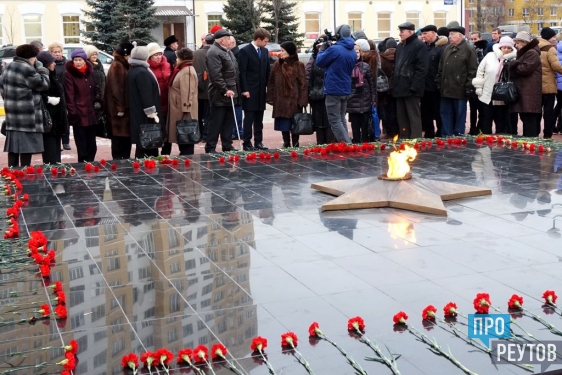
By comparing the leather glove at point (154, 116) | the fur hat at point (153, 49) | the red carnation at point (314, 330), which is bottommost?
the red carnation at point (314, 330)

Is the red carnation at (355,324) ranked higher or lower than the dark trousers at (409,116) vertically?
lower

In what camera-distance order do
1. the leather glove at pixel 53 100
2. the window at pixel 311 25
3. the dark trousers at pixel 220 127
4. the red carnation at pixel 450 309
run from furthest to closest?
the window at pixel 311 25
the dark trousers at pixel 220 127
the leather glove at pixel 53 100
the red carnation at pixel 450 309

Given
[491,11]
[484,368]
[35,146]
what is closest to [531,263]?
[484,368]

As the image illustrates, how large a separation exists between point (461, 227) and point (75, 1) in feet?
103

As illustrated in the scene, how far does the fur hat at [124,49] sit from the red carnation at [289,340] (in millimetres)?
7473

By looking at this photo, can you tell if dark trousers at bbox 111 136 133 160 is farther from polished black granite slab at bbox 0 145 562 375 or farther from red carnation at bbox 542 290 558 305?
red carnation at bbox 542 290 558 305

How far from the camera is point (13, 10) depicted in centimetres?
3494

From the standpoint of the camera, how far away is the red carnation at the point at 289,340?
461 centimetres

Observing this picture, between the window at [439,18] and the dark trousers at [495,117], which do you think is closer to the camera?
the dark trousers at [495,117]

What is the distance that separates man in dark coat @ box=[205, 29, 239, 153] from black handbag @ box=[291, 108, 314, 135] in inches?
36.8

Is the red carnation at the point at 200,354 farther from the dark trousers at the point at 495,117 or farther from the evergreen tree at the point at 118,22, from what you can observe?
the evergreen tree at the point at 118,22

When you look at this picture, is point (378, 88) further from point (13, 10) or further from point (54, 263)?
point (13, 10)

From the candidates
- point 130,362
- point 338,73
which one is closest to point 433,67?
point 338,73

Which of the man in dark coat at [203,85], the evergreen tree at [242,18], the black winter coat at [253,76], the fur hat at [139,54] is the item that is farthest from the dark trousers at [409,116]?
the evergreen tree at [242,18]
